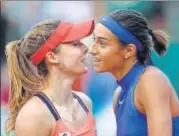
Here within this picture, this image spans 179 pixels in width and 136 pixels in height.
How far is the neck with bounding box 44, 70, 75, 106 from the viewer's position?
8.15ft

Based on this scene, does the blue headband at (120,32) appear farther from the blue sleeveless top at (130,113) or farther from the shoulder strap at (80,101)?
the shoulder strap at (80,101)

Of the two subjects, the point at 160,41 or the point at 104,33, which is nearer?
the point at 104,33

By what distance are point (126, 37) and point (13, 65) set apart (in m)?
0.58

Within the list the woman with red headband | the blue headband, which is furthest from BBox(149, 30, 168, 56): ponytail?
the woman with red headband

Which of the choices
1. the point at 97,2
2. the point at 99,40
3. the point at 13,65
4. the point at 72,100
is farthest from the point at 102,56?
the point at 97,2

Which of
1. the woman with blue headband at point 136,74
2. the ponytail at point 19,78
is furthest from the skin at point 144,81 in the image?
the ponytail at point 19,78

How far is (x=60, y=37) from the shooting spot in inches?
97.3

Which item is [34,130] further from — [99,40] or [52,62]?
[99,40]

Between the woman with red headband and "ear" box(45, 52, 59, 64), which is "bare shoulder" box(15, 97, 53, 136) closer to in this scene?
the woman with red headband

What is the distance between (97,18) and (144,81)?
2.01 m

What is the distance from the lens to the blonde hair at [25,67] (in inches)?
97.5

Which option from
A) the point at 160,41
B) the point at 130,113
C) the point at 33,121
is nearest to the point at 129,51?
the point at 160,41

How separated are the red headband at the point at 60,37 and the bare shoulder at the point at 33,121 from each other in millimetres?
246

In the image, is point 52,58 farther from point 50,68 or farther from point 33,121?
point 33,121
